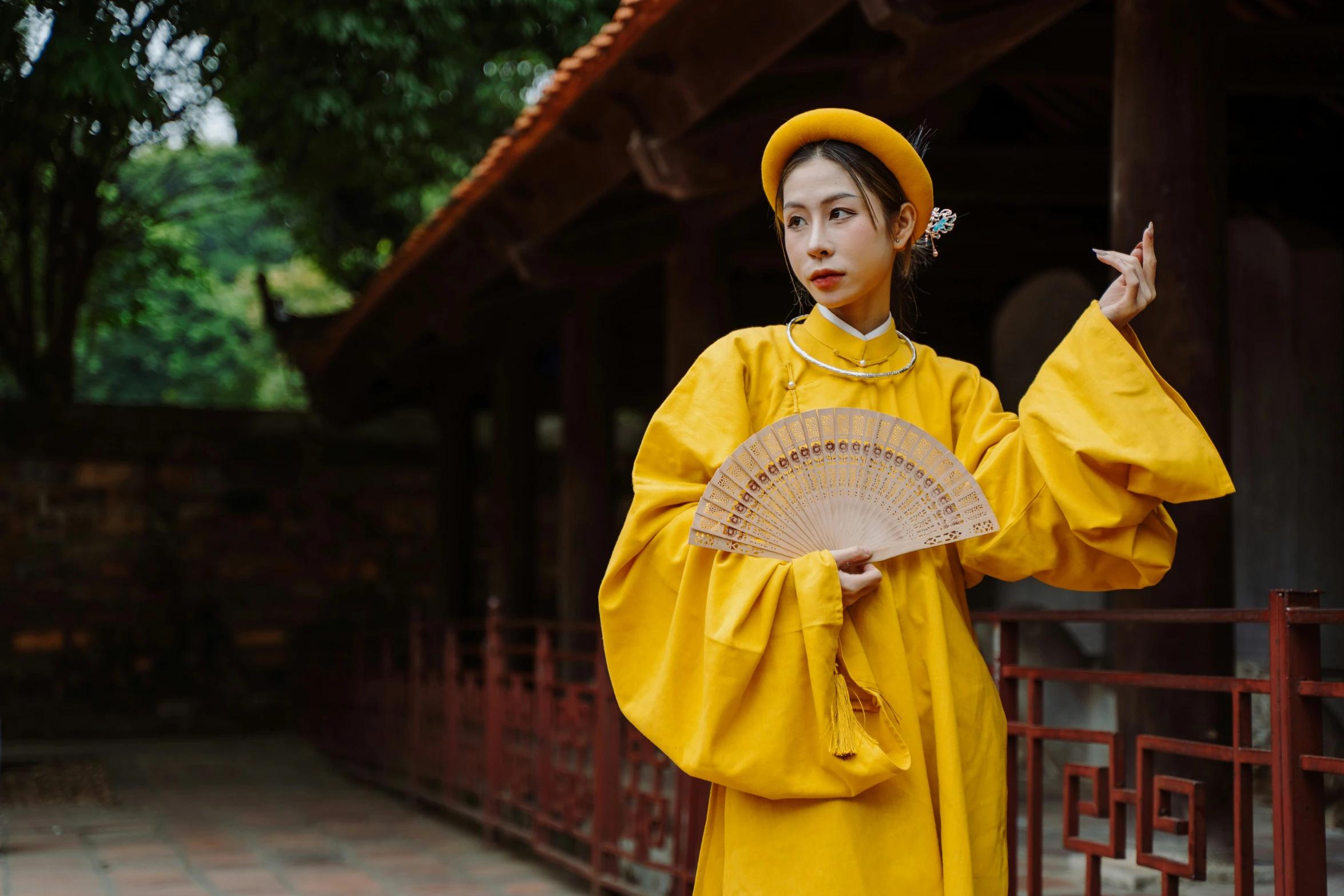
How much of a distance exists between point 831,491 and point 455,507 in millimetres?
8701

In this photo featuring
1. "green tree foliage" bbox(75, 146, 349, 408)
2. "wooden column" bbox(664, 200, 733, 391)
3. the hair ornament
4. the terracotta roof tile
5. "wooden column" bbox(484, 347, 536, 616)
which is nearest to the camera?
the hair ornament

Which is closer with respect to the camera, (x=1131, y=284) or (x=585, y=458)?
(x=1131, y=284)

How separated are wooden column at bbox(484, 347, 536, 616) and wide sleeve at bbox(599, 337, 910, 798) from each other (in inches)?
268

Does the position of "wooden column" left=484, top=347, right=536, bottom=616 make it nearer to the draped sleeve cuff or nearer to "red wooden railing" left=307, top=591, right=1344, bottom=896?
"red wooden railing" left=307, top=591, right=1344, bottom=896

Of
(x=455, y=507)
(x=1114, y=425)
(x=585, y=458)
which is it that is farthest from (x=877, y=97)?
(x=455, y=507)

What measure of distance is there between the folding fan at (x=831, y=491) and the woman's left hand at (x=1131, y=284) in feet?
1.05

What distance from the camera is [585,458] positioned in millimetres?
7223

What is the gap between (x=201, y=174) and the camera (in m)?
25.6

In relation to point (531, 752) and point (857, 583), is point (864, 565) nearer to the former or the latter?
point (857, 583)

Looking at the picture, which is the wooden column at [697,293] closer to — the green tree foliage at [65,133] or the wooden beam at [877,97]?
the wooden beam at [877,97]

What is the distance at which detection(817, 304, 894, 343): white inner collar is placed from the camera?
6.92ft

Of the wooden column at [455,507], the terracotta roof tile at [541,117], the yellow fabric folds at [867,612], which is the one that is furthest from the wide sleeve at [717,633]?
the wooden column at [455,507]

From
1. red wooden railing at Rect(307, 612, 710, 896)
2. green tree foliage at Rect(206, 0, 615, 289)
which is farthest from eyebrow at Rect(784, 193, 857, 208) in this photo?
green tree foliage at Rect(206, 0, 615, 289)

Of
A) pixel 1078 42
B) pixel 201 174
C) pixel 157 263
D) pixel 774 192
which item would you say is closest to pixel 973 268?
pixel 1078 42
